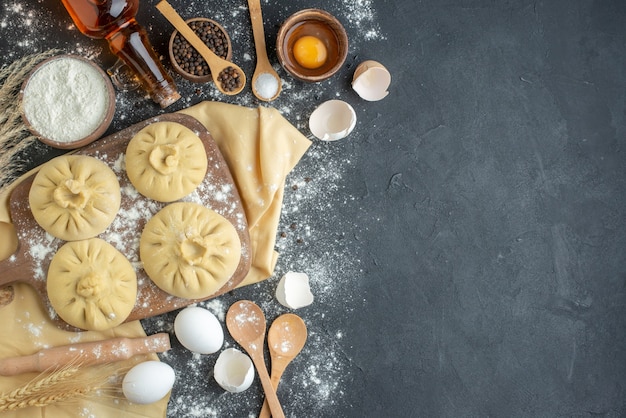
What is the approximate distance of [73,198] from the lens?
→ 6.63ft

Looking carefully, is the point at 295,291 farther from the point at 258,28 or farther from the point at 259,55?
the point at 258,28

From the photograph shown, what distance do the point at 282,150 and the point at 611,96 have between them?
1354 mm

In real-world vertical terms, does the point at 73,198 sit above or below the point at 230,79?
above

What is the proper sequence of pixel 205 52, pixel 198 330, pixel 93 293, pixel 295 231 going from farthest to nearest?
1. pixel 295 231
2. pixel 205 52
3. pixel 198 330
4. pixel 93 293

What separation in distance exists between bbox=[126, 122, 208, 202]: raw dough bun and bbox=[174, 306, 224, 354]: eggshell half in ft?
1.39

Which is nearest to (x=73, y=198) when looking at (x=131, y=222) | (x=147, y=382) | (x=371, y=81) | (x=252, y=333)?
(x=131, y=222)

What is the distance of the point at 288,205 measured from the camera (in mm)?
2338

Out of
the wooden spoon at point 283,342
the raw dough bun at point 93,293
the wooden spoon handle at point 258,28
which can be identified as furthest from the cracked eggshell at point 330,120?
the raw dough bun at point 93,293

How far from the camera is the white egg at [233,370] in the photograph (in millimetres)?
2191

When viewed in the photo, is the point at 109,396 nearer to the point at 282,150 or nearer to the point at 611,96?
the point at 282,150

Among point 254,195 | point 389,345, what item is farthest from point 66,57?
point 389,345

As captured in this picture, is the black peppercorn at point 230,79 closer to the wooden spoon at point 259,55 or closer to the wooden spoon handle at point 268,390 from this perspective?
the wooden spoon at point 259,55

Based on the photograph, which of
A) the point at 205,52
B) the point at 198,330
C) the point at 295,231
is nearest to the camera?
the point at 198,330

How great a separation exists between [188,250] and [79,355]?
538 millimetres
